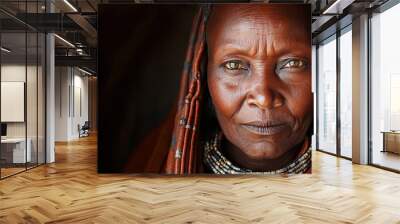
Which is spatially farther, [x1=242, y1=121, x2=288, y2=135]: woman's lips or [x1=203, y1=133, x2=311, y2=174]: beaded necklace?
[x1=203, y1=133, x2=311, y2=174]: beaded necklace

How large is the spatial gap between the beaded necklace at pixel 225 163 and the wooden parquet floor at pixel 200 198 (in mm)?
126

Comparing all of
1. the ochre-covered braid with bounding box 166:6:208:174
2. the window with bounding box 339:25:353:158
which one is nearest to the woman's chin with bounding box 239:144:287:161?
the ochre-covered braid with bounding box 166:6:208:174

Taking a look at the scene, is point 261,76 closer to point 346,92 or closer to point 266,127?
point 266,127

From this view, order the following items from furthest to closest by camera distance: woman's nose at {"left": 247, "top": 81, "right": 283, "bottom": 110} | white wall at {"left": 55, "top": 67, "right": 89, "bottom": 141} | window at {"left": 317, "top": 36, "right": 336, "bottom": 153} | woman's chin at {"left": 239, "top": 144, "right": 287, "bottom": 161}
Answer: white wall at {"left": 55, "top": 67, "right": 89, "bottom": 141} < window at {"left": 317, "top": 36, "right": 336, "bottom": 153} < woman's chin at {"left": 239, "top": 144, "right": 287, "bottom": 161} < woman's nose at {"left": 247, "top": 81, "right": 283, "bottom": 110}

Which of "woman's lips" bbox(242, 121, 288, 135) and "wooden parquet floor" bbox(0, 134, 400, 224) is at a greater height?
"woman's lips" bbox(242, 121, 288, 135)

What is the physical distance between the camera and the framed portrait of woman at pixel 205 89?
6305 mm

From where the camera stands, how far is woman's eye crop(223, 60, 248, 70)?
6316 mm

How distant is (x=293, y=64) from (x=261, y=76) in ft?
1.90

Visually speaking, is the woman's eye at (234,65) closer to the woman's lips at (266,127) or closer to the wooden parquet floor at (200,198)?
the woman's lips at (266,127)

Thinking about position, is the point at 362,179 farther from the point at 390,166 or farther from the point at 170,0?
the point at 170,0

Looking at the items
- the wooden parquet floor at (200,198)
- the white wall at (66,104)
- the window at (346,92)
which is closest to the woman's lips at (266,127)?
the wooden parquet floor at (200,198)

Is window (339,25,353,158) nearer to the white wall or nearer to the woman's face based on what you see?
the woman's face

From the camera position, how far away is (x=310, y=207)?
439cm

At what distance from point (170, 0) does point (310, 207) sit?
647 cm
